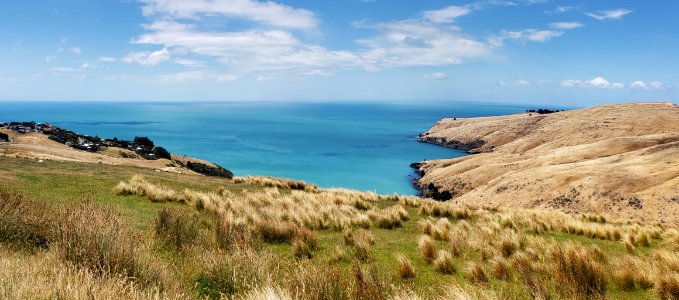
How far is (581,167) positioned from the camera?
167ft

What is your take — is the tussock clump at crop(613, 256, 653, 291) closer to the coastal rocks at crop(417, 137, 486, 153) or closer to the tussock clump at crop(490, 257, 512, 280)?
the tussock clump at crop(490, 257, 512, 280)

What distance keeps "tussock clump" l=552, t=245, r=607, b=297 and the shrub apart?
723 centimetres

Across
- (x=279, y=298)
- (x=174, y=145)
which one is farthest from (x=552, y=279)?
(x=174, y=145)

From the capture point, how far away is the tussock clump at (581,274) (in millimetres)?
6660

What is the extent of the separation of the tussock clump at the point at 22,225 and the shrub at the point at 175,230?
2.18m

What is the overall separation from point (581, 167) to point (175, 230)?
5373 cm

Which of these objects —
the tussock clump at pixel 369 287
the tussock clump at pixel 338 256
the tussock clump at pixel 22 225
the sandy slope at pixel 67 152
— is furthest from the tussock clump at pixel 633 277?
the sandy slope at pixel 67 152

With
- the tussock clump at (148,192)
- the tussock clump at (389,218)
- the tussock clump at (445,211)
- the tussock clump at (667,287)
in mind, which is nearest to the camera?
the tussock clump at (667,287)

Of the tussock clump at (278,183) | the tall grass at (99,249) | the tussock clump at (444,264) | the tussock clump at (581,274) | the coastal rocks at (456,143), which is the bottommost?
the coastal rocks at (456,143)

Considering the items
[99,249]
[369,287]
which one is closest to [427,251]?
[369,287]

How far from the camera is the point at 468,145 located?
134 metres

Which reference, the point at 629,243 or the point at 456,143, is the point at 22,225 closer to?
the point at 629,243

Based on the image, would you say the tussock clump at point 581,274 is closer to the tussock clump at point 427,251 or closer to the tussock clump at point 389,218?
the tussock clump at point 427,251

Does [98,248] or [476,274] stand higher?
[98,248]
